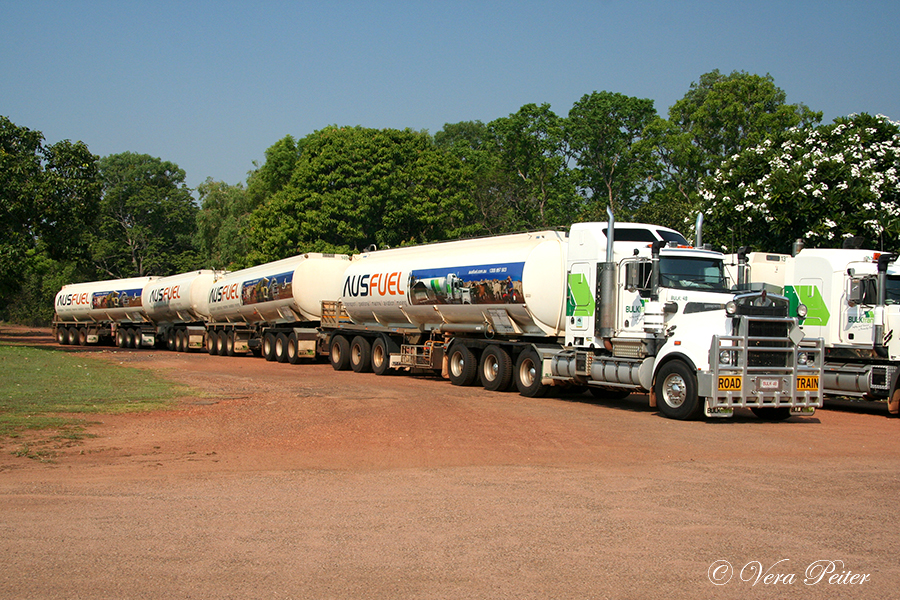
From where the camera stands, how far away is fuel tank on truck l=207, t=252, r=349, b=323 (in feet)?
102

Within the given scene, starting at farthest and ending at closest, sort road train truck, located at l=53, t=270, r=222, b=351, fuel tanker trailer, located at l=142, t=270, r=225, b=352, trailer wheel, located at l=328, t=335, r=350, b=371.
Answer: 1. road train truck, located at l=53, t=270, r=222, b=351
2. fuel tanker trailer, located at l=142, t=270, r=225, b=352
3. trailer wheel, located at l=328, t=335, r=350, b=371

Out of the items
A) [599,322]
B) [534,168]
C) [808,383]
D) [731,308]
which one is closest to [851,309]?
[808,383]

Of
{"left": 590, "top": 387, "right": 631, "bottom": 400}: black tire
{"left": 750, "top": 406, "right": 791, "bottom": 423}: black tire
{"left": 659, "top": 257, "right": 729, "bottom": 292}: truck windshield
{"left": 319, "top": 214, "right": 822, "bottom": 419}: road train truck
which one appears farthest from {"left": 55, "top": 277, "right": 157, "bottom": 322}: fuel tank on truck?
{"left": 750, "top": 406, "right": 791, "bottom": 423}: black tire

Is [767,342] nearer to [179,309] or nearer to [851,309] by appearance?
[851,309]

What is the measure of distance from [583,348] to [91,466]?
11078mm

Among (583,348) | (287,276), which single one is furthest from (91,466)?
(287,276)

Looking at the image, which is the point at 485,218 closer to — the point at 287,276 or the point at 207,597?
the point at 287,276

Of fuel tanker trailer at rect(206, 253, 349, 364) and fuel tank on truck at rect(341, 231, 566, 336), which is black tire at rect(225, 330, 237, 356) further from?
fuel tank on truck at rect(341, 231, 566, 336)

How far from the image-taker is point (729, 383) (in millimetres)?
14375

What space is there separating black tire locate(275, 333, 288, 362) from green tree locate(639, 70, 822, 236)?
2268cm

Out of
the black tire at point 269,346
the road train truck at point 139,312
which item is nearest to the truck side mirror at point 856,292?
the black tire at point 269,346

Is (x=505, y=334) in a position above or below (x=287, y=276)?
below

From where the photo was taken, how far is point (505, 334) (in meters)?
20.8

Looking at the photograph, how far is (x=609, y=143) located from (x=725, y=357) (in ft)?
150
